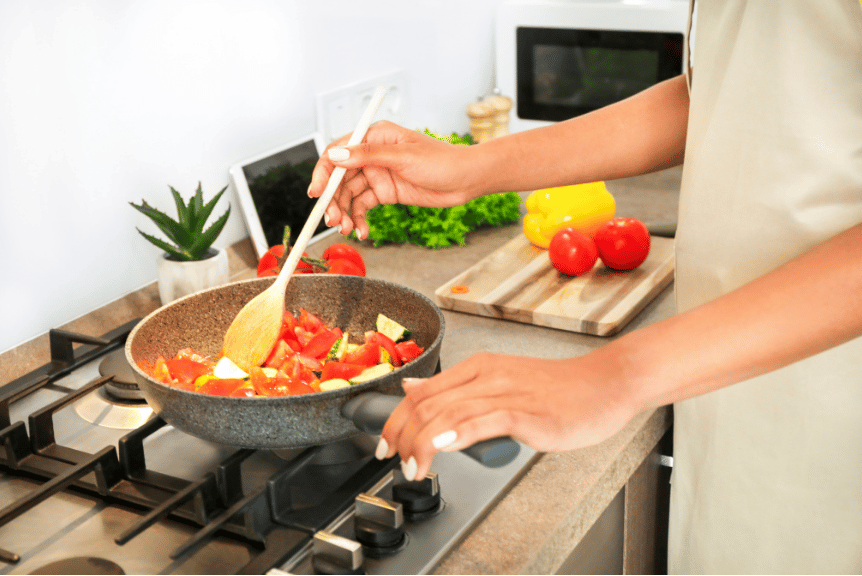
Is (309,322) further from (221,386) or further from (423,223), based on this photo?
(423,223)

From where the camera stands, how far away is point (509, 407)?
605mm

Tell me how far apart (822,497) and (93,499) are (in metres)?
0.80

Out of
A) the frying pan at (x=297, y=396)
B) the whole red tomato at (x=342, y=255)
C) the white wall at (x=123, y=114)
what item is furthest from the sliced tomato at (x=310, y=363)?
the white wall at (x=123, y=114)

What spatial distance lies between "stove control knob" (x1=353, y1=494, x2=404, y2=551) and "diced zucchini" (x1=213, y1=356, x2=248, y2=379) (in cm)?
23

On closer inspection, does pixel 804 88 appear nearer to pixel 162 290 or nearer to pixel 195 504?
pixel 195 504

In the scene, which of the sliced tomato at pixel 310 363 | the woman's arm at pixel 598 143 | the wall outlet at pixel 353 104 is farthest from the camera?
the wall outlet at pixel 353 104

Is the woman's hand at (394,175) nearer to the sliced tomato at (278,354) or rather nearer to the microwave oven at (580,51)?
the sliced tomato at (278,354)

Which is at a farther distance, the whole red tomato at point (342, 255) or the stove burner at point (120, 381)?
the whole red tomato at point (342, 255)

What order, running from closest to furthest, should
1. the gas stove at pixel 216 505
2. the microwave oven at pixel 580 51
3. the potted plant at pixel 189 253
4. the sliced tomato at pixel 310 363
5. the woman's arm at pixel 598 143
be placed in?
the gas stove at pixel 216 505 < the sliced tomato at pixel 310 363 < the woman's arm at pixel 598 143 < the potted plant at pixel 189 253 < the microwave oven at pixel 580 51

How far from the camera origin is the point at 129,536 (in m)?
0.68

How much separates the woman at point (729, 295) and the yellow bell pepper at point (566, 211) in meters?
0.33

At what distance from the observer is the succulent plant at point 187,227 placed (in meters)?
1.13

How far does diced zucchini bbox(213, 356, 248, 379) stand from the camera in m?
0.88

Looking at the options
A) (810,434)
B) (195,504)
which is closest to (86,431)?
(195,504)
